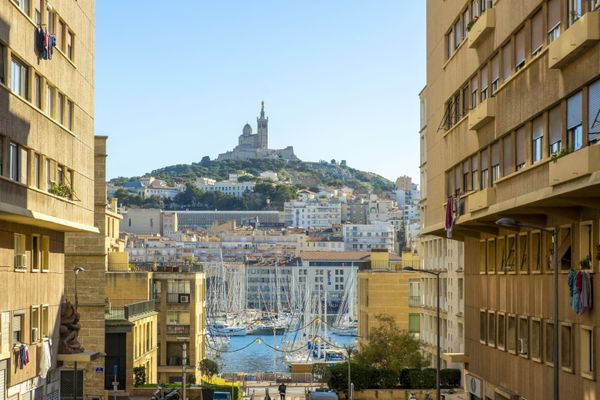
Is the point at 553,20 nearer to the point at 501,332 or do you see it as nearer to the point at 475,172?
the point at 475,172

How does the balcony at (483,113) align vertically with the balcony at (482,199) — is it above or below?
above

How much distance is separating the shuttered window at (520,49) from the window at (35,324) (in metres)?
16.6

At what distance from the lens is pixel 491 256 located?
39281 mm

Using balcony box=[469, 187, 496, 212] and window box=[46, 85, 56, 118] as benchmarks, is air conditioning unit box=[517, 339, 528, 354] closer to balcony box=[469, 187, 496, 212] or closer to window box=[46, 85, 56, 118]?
balcony box=[469, 187, 496, 212]

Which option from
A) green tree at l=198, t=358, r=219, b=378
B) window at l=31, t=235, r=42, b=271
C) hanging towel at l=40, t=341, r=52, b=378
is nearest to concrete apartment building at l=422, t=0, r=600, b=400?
window at l=31, t=235, r=42, b=271

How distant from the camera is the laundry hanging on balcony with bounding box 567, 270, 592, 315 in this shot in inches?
1029

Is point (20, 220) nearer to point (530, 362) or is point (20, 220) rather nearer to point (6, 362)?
point (6, 362)

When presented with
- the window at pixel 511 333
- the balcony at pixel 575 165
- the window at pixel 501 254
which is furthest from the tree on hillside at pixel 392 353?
the balcony at pixel 575 165

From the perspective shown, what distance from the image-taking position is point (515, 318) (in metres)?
35.1

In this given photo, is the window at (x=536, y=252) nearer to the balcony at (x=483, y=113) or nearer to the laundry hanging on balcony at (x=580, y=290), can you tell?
the balcony at (x=483, y=113)

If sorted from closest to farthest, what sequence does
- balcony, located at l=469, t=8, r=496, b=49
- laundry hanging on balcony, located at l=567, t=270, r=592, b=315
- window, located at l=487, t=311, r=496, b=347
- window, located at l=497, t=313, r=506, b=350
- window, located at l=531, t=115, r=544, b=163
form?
laundry hanging on balcony, located at l=567, t=270, r=592, b=315, window, located at l=531, t=115, r=544, b=163, balcony, located at l=469, t=8, r=496, b=49, window, located at l=497, t=313, r=506, b=350, window, located at l=487, t=311, r=496, b=347

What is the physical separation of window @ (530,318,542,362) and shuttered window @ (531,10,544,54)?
7.13 meters

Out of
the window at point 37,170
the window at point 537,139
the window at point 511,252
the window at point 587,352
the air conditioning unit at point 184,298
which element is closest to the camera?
the window at point 587,352

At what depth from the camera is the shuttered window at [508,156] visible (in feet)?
106
